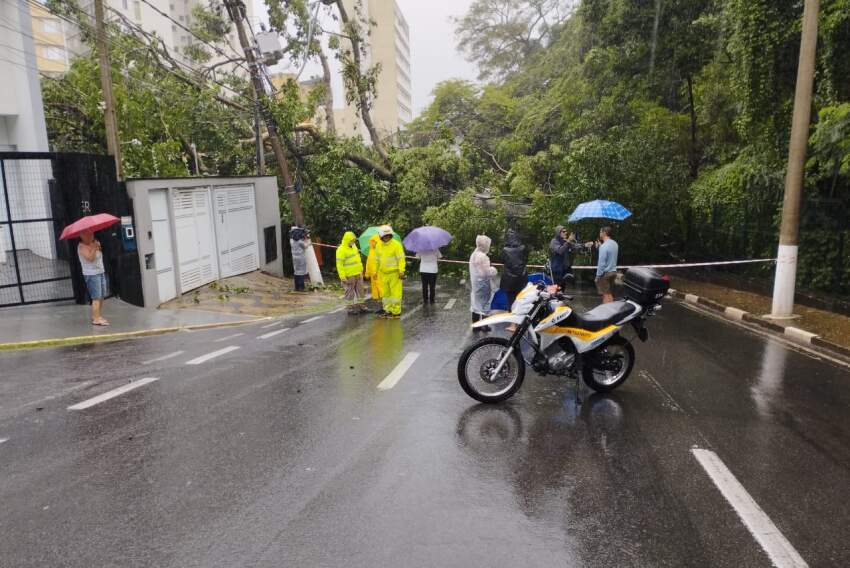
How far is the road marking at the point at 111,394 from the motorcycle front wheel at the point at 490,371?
3932mm

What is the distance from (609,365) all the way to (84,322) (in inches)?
379

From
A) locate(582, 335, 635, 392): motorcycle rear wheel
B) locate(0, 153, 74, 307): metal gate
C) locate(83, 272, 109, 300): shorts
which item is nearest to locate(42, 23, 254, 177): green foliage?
locate(0, 153, 74, 307): metal gate

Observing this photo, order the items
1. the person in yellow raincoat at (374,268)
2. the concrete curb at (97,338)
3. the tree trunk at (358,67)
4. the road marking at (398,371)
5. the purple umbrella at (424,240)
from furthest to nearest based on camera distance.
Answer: the tree trunk at (358,67), the purple umbrella at (424,240), the person in yellow raincoat at (374,268), the concrete curb at (97,338), the road marking at (398,371)

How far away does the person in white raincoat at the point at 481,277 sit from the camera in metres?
10.8

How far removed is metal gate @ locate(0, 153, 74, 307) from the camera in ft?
43.4

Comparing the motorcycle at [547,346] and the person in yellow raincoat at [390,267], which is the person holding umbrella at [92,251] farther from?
the motorcycle at [547,346]

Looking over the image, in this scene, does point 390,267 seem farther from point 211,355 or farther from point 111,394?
point 111,394

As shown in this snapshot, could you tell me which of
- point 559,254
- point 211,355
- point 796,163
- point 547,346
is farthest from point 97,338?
point 796,163

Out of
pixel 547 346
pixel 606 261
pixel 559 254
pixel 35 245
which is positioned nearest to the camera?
pixel 547 346

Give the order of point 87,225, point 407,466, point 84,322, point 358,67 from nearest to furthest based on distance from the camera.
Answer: point 407,466 < point 87,225 < point 84,322 < point 358,67

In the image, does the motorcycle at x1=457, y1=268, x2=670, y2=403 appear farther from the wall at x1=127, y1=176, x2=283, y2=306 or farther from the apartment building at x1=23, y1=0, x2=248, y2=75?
the apartment building at x1=23, y1=0, x2=248, y2=75

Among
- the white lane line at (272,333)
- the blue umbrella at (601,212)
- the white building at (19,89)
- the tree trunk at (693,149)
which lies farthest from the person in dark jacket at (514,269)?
the white building at (19,89)

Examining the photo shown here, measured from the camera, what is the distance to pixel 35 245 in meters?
14.1

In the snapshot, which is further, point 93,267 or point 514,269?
point 93,267
